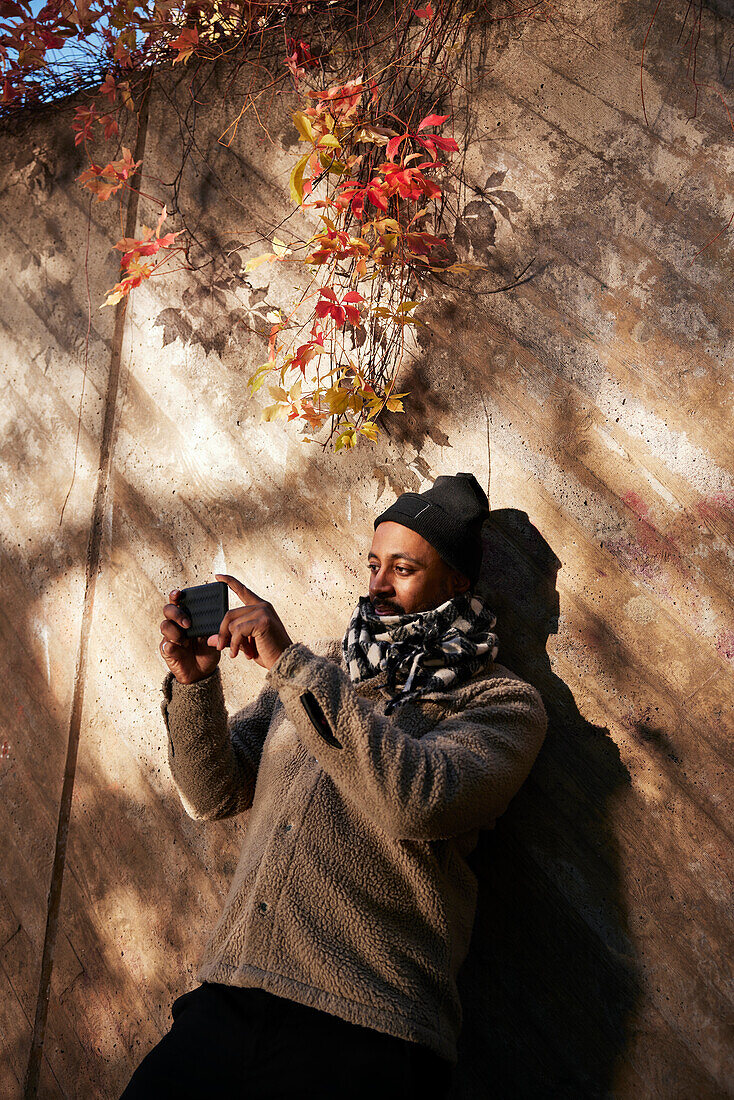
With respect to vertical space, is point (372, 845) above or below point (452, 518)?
below

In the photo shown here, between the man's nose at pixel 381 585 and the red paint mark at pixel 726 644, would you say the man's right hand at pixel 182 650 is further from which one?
the red paint mark at pixel 726 644

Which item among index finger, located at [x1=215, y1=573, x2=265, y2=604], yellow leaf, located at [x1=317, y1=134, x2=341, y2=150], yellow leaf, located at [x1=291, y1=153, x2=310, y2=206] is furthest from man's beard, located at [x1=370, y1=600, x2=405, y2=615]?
yellow leaf, located at [x1=317, y1=134, x2=341, y2=150]

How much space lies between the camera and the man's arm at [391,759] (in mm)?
1188

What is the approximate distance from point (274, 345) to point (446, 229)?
21.7 inches

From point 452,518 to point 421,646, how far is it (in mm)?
293

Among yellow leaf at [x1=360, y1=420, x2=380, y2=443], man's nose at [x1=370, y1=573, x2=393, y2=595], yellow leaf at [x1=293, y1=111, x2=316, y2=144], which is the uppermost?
yellow leaf at [x1=293, y1=111, x2=316, y2=144]

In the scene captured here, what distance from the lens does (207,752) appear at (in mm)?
1581

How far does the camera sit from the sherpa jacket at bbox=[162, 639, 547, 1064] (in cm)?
121

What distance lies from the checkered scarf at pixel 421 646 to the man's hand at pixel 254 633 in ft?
0.77

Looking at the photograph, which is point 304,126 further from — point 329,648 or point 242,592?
point 329,648

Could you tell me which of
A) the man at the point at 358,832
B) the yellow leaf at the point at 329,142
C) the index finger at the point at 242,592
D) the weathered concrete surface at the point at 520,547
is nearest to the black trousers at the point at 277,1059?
the man at the point at 358,832

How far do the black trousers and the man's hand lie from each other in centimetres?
59

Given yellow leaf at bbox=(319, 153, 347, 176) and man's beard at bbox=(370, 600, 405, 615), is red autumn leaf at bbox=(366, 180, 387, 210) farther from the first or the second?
man's beard at bbox=(370, 600, 405, 615)

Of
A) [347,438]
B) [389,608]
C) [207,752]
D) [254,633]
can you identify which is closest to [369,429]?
[347,438]
